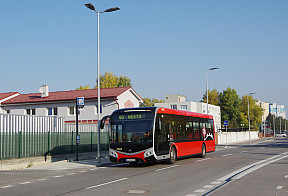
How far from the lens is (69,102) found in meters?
48.0

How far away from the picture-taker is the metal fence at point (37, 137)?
68.0 feet

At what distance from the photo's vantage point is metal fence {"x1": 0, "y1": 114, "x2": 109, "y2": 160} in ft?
68.0

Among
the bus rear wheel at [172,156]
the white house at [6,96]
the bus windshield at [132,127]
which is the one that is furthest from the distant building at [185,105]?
the bus windshield at [132,127]

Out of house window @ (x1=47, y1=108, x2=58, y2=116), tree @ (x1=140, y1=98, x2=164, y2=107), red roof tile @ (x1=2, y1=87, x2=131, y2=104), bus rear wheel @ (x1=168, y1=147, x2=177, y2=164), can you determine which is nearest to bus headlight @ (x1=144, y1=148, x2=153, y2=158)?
bus rear wheel @ (x1=168, y1=147, x2=177, y2=164)

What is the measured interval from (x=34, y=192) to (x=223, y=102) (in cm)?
10627

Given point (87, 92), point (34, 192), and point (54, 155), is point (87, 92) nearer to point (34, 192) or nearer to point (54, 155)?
point (54, 155)

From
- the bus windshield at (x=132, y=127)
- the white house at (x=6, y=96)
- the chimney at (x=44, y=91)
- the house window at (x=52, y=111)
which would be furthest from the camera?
the white house at (x=6, y=96)

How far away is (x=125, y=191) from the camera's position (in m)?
11.2

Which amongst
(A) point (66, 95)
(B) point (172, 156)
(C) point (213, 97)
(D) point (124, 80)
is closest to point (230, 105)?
(C) point (213, 97)

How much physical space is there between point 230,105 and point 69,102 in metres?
73.8

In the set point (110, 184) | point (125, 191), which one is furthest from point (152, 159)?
point (125, 191)

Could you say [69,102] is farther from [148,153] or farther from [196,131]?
[148,153]

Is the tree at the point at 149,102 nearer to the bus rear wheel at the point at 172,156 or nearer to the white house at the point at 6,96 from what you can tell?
the white house at the point at 6,96

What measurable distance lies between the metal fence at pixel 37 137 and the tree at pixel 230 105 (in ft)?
289
